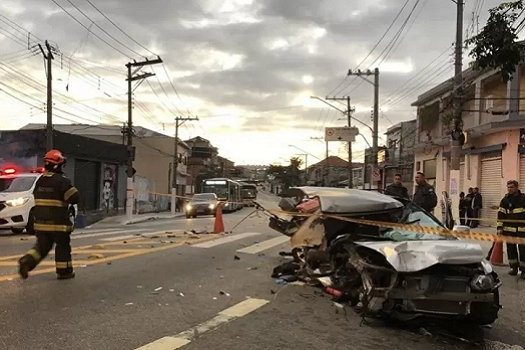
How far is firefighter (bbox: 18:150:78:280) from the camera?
7.30m

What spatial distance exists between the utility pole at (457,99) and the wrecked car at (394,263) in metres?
11.1

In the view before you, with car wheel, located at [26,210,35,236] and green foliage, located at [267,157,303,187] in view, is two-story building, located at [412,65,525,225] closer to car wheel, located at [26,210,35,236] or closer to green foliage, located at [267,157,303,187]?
car wheel, located at [26,210,35,236]

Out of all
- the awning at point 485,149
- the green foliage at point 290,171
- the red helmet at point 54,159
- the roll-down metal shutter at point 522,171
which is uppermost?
the green foliage at point 290,171

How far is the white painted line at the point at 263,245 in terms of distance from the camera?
1184cm

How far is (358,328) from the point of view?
18.8ft

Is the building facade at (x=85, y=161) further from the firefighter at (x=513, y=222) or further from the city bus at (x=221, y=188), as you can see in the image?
the firefighter at (x=513, y=222)

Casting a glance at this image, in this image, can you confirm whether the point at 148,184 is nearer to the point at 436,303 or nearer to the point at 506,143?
the point at 506,143

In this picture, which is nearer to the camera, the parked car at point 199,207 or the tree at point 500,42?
the tree at point 500,42

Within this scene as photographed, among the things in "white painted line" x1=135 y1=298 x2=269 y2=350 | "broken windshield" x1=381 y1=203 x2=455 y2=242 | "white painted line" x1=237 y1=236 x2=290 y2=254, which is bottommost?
"white painted line" x1=135 y1=298 x2=269 y2=350

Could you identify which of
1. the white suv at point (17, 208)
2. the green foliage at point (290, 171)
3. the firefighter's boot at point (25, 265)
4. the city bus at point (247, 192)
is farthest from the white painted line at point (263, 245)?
the green foliage at point (290, 171)

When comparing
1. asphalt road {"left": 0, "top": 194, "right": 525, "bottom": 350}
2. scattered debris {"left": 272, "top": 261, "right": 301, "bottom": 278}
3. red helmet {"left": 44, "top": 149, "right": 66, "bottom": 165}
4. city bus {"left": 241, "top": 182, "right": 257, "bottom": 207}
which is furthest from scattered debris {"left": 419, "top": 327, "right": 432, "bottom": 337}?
city bus {"left": 241, "top": 182, "right": 257, "bottom": 207}

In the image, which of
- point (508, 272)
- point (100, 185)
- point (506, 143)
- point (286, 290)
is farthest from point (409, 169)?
point (286, 290)

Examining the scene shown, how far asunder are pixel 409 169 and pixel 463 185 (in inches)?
673

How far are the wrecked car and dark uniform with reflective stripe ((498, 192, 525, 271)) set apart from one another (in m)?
3.17
